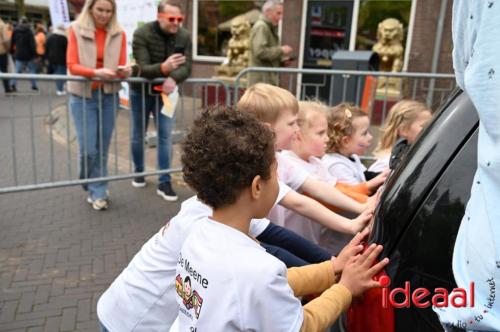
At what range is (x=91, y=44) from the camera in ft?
14.5

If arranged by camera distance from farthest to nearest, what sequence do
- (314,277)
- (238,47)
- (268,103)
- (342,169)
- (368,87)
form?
1. (238,47)
2. (368,87)
3. (342,169)
4. (268,103)
5. (314,277)

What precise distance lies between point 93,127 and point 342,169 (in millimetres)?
2742

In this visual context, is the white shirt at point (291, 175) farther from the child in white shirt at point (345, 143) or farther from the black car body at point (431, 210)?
the black car body at point (431, 210)

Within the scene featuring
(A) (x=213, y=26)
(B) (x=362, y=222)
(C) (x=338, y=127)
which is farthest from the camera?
(A) (x=213, y=26)

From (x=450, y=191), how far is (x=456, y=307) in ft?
0.97

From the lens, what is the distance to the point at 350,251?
1619 mm

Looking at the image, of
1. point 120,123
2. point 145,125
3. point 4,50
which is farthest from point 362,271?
point 4,50

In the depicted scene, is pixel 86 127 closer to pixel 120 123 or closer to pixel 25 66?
pixel 120 123

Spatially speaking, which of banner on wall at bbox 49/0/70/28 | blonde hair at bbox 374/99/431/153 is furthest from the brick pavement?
banner on wall at bbox 49/0/70/28

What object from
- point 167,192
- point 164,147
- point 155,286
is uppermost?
point 155,286

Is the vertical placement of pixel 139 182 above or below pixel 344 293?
below

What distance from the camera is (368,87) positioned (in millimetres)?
6754

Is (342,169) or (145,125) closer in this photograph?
(342,169)

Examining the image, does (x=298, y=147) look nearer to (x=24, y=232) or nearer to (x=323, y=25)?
(x=24, y=232)
